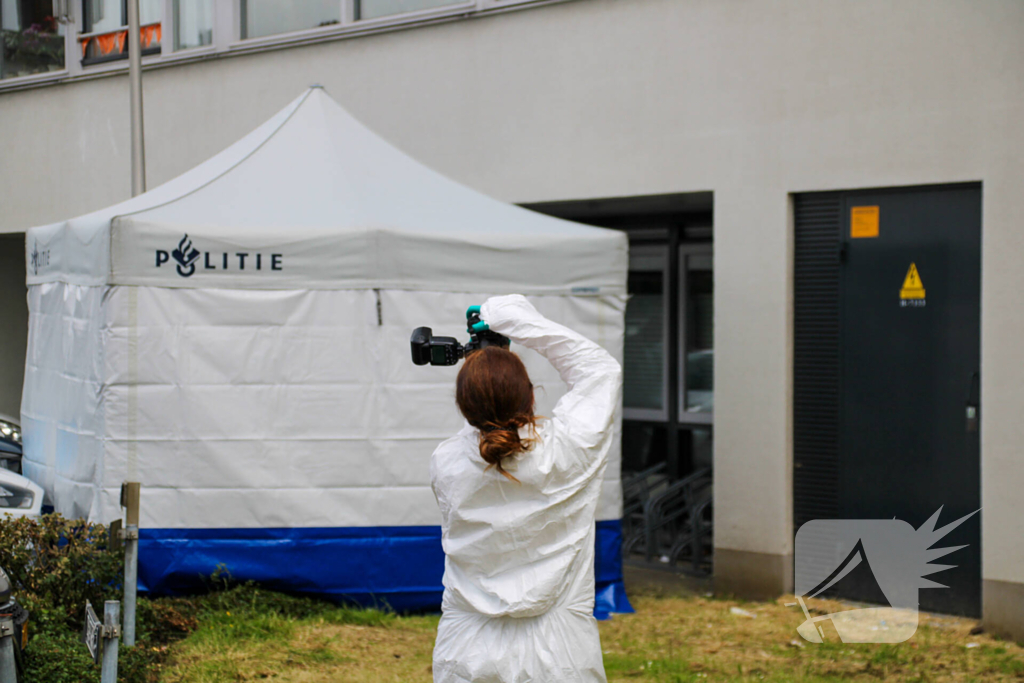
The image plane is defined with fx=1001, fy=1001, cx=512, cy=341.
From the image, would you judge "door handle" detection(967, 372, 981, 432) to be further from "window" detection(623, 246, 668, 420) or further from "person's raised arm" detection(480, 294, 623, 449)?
"person's raised arm" detection(480, 294, 623, 449)

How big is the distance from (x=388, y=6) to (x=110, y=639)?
6.21 m

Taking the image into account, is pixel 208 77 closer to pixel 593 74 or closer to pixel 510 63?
pixel 510 63

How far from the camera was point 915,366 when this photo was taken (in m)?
6.11

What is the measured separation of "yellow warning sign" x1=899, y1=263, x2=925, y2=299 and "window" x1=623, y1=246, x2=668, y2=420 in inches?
104

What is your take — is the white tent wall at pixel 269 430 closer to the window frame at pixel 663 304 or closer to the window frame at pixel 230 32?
the window frame at pixel 663 304

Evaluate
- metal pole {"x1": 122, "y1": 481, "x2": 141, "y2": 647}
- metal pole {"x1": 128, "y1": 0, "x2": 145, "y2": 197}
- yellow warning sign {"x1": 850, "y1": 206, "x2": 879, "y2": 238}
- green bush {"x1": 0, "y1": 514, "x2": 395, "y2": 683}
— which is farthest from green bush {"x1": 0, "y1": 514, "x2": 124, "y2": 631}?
yellow warning sign {"x1": 850, "y1": 206, "x2": 879, "y2": 238}

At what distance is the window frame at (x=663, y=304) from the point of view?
8.55 metres

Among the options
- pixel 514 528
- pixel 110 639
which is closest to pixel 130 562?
pixel 110 639

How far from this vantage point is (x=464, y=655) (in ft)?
8.63

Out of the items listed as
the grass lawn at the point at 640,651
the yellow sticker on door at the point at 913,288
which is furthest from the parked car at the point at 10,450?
the yellow sticker on door at the point at 913,288

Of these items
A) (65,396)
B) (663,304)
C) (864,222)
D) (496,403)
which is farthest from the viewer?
(663,304)

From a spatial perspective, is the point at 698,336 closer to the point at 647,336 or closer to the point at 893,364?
the point at 647,336

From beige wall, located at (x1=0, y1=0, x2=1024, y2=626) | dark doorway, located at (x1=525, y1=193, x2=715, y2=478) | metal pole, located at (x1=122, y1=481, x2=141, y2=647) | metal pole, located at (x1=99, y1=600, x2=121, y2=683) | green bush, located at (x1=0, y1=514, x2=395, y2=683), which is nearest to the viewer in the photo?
metal pole, located at (x1=99, y1=600, x2=121, y2=683)

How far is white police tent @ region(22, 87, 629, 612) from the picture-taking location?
18.5ft
